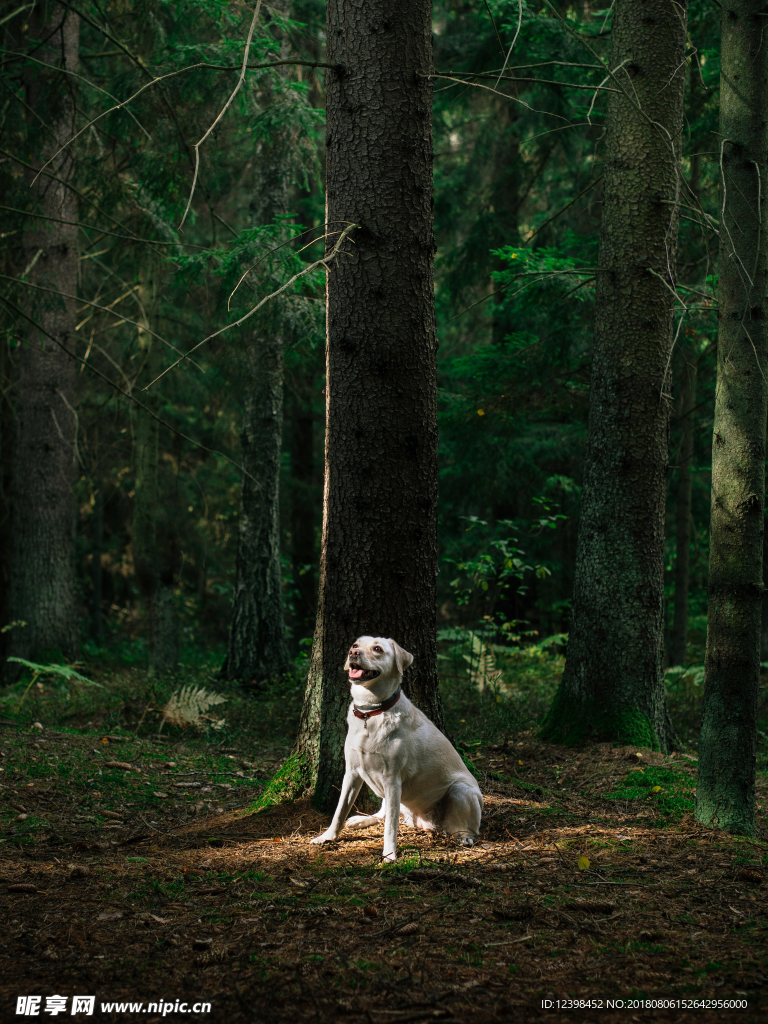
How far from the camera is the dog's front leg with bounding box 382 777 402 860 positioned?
160 inches

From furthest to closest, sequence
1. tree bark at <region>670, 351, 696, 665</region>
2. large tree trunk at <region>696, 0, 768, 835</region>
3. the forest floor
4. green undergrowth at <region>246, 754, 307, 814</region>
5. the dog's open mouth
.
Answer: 1. tree bark at <region>670, 351, 696, 665</region>
2. green undergrowth at <region>246, 754, 307, 814</region>
3. large tree trunk at <region>696, 0, 768, 835</region>
4. the dog's open mouth
5. the forest floor

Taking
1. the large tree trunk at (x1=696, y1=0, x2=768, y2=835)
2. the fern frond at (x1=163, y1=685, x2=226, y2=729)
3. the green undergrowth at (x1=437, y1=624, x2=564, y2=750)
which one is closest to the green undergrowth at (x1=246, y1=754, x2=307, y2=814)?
the green undergrowth at (x1=437, y1=624, x2=564, y2=750)

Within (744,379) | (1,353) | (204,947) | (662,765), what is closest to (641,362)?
(744,379)

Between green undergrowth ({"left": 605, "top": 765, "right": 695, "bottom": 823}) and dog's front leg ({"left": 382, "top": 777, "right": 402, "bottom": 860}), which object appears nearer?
dog's front leg ({"left": 382, "top": 777, "right": 402, "bottom": 860})

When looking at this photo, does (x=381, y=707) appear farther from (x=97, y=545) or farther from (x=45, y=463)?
(x=97, y=545)

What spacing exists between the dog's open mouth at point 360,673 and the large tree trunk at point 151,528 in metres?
9.17

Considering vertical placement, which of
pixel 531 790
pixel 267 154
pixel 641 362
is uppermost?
pixel 267 154

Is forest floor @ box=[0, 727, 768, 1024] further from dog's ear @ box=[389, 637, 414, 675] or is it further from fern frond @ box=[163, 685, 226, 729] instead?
fern frond @ box=[163, 685, 226, 729]

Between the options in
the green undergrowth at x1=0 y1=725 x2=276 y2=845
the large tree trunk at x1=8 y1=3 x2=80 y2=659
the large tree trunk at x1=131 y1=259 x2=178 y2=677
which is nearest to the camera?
the green undergrowth at x1=0 y1=725 x2=276 y2=845

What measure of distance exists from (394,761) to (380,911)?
0.88 meters

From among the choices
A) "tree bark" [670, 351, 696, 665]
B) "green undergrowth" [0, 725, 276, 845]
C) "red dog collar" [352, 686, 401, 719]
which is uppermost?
"tree bark" [670, 351, 696, 665]

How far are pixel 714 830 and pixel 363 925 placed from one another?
2.63 metres

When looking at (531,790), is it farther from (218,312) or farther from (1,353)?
(1,353)

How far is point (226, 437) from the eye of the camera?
19.3 metres
